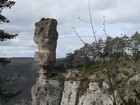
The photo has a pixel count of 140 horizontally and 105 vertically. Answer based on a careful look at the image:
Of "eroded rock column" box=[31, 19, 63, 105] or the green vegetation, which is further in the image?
"eroded rock column" box=[31, 19, 63, 105]

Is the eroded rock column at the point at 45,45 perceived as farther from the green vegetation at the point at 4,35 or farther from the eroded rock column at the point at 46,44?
the green vegetation at the point at 4,35

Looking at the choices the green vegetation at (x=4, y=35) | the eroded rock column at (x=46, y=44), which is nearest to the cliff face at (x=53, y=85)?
the eroded rock column at (x=46, y=44)

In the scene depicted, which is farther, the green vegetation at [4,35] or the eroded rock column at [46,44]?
the eroded rock column at [46,44]

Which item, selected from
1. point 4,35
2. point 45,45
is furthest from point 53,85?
point 4,35

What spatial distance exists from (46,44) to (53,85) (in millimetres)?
10564

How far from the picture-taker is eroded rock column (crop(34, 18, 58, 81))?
71938mm

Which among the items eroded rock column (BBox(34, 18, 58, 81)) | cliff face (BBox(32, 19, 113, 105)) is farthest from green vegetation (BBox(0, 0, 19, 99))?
eroded rock column (BBox(34, 18, 58, 81))

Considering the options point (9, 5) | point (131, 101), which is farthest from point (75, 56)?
point (131, 101)

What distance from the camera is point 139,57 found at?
71312mm

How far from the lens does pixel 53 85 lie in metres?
65.0

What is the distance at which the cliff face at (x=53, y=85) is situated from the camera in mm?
56594

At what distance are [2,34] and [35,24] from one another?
51.8 m

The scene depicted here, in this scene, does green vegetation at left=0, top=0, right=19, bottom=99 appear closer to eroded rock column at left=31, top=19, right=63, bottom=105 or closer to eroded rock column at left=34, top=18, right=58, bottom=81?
eroded rock column at left=31, top=19, right=63, bottom=105

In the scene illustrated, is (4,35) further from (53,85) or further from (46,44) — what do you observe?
(46,44)
